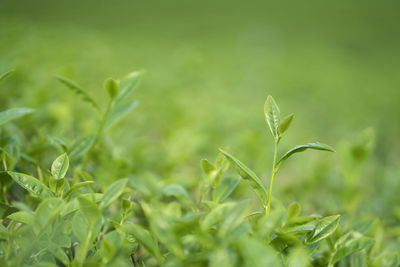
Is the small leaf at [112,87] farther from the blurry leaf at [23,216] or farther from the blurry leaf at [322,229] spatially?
the blurry leaf at [322,229]

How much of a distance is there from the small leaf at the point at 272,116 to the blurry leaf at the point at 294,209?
14 cm

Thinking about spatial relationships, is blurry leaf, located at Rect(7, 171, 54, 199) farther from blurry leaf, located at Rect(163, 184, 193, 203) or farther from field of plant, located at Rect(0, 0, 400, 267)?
blurry leaf, located at Rect(163, 184, 193, 203)

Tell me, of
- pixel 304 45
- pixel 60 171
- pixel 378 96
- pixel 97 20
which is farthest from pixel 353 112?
pixel 97 20

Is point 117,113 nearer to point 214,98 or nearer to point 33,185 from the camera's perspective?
point 33,185

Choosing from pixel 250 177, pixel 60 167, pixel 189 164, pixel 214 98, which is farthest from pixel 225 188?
pixel 214 98

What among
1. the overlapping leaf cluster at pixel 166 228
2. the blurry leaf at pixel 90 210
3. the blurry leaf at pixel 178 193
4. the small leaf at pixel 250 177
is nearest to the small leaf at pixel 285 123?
the overlapping leaf cluster at pixel 166 228

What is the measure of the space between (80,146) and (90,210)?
0.29m

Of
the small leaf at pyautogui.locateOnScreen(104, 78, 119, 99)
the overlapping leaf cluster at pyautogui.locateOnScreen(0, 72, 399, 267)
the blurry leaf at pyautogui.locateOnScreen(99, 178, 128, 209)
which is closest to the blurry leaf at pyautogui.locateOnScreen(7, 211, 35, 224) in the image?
the overlapping leaf cluster at pyautogui.locateOnScreen(0, 72, 399, 267)

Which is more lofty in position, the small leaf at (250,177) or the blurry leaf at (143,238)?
the small leaf at (250,177)

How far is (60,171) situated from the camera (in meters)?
0.58

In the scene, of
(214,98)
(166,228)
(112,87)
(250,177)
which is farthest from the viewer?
(214,98)

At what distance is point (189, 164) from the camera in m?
1.31

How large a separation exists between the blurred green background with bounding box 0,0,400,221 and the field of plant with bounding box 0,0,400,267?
0.04 ft

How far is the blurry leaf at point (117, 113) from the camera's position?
758 mm
